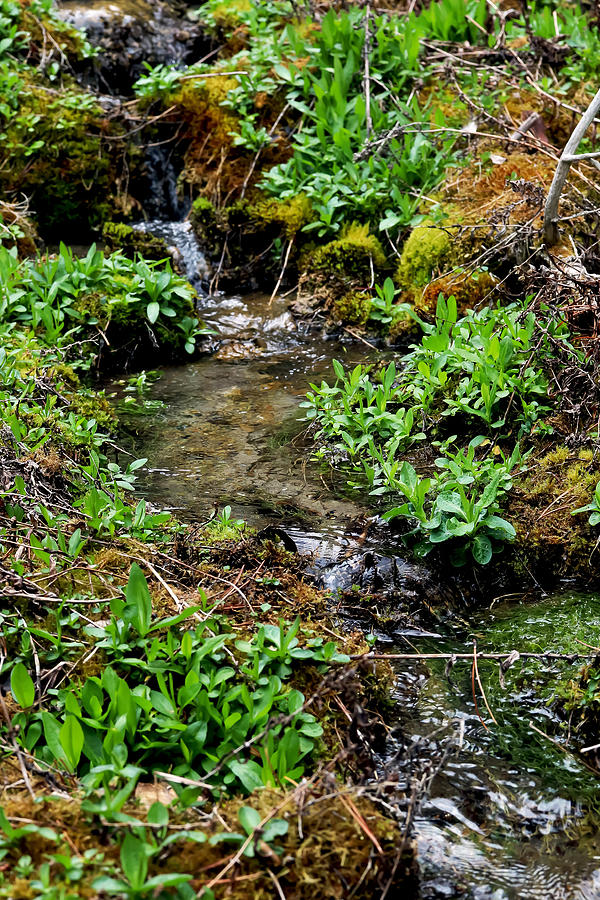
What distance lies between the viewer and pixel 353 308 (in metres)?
6.38

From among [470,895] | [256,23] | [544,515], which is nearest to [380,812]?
[470,895]

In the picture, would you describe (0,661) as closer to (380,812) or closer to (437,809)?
(380,812)

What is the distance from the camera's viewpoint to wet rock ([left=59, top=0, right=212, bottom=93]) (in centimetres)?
856

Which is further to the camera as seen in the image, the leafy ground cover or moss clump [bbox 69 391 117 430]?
moss clump [bbox 69 391 117 430]

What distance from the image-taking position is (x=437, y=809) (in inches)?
105

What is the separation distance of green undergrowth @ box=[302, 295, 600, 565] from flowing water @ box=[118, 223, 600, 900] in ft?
0.89

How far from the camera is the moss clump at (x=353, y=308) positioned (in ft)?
20.7

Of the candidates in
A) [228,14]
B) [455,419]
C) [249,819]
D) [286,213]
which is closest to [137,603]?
[249,819]

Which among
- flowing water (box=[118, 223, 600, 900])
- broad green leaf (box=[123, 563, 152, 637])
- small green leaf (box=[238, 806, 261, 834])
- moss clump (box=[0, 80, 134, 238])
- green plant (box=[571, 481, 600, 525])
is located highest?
moss clump (box=[0, 80, 134, 238])

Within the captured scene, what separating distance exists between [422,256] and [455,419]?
2.15 metres

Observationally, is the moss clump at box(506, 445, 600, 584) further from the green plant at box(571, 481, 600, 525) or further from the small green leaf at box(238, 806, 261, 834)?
the small green leaf at box(238, 806, 261, 834)

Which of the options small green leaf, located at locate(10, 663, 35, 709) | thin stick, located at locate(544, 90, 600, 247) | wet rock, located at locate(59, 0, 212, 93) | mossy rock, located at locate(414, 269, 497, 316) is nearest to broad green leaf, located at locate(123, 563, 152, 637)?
small green leaf, located at locate(10, 663, 35, 709)

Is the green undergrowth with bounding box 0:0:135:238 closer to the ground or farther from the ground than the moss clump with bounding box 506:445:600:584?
farther from the ground

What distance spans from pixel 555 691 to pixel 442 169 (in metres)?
4.87
